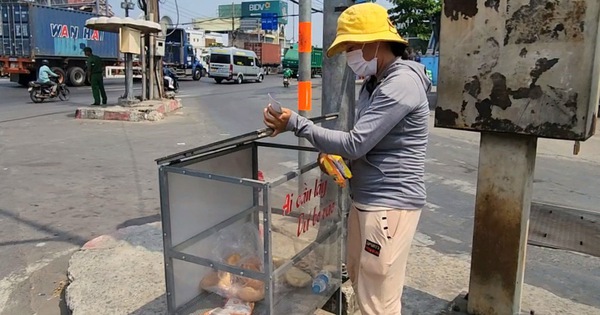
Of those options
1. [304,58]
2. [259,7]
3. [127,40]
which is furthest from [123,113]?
[259,7]

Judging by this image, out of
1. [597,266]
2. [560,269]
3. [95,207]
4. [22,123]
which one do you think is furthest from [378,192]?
[22,123]

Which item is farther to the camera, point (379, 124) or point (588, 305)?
point (588, 305)

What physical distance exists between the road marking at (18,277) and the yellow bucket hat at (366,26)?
301 cm

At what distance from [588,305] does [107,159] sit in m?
6.79

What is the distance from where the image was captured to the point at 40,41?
2109cm

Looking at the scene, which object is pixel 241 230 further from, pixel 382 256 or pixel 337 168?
pixel 382 256

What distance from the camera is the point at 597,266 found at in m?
3.97

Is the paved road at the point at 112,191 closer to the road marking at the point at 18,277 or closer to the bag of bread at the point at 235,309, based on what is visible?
the road marking at the point at 18,277

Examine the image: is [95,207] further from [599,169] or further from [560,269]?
[599,169]

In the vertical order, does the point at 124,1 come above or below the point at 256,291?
above

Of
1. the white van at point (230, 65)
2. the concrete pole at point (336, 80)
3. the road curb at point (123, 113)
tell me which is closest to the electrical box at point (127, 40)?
the road curb at point (123, 113)

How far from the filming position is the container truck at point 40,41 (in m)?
20.8

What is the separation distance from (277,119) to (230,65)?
29.1m

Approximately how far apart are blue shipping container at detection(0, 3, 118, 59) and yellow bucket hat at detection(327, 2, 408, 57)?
22060 mm
